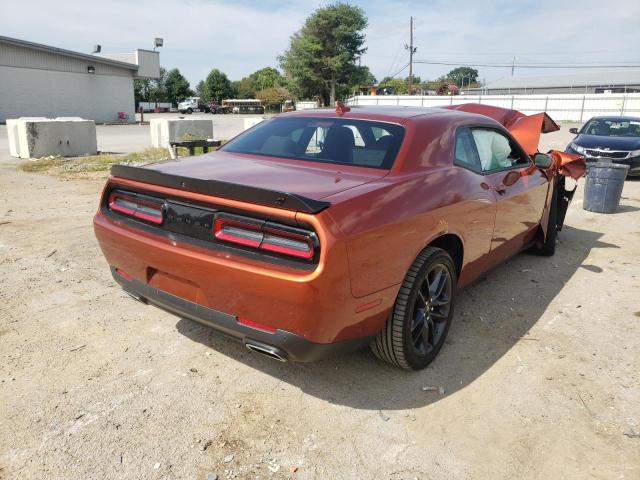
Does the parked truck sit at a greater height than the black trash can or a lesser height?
greater

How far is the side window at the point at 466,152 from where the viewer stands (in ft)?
11.9

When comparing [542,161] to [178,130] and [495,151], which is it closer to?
[495,151]

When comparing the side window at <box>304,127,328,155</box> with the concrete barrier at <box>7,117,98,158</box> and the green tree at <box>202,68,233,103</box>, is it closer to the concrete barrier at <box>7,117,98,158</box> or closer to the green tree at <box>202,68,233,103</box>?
the concrete barrier at <box>7,117,98,158</box>

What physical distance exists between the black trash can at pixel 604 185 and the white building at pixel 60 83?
35510 millimetres

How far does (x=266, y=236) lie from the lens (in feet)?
8.18

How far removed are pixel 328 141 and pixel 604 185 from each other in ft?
21.0

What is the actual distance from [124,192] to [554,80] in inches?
3531

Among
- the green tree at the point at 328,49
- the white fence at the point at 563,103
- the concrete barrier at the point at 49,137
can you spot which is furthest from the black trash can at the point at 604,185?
the green tree at the point at 328,49

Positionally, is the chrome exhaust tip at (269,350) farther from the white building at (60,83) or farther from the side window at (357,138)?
the white building at (60,83)

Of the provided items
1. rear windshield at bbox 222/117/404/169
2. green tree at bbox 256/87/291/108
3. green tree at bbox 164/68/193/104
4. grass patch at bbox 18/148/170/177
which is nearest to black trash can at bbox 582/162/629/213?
rear windshield at bbox 222/117/404/169

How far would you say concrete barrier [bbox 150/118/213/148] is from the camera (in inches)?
579

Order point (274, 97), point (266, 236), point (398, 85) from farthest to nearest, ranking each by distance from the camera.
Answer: point (398, 85) → point (274, 97) → point (266, 236)

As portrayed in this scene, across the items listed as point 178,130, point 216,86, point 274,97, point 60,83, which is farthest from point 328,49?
point 216,86

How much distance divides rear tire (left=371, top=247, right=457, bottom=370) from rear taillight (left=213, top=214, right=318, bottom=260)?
2.59 feet
